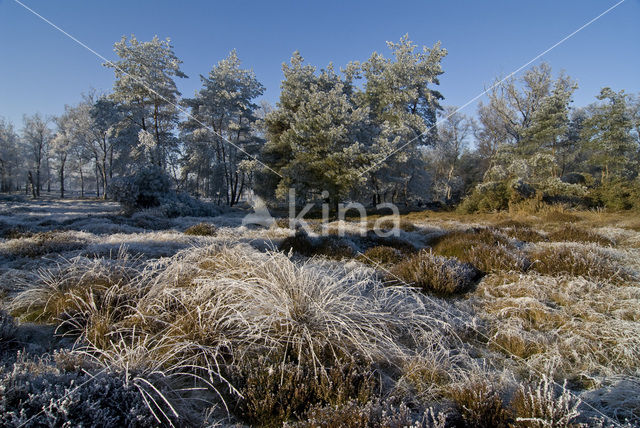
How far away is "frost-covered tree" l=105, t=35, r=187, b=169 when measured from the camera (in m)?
21.4

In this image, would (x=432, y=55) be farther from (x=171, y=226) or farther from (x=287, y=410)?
(x=287, y=410)

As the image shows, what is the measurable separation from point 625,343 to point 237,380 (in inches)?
134

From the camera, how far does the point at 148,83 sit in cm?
2184

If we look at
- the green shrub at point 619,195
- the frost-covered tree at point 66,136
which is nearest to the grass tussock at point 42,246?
the green shrub at point 619,195

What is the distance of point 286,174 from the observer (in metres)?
18.3

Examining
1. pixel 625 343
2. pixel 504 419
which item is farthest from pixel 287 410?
pixel 625 343

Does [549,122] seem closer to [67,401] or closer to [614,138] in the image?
[614,138]

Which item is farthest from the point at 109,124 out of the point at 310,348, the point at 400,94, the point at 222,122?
the point at 310,348

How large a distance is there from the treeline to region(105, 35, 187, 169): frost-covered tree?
74mm

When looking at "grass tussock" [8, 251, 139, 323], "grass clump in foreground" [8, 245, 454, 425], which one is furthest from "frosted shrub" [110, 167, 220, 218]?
"grass clump in foreground" [8, 245, 454, 425]

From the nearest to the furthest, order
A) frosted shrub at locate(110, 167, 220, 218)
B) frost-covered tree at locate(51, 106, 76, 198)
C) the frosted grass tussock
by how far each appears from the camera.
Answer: the frosted grass tussock → frosted shrub at locate(110, 167, 220, 218) → frost-covered tree at locate(51, 106, 76, 198)

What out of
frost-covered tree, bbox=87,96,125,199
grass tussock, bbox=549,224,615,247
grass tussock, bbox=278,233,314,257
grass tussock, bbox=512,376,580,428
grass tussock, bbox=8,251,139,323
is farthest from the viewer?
frost-covered tree, bbox=87,96,125,199

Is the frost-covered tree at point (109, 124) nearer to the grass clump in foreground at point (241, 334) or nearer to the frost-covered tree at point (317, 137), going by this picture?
the frost-covered tree at point (317, 137)

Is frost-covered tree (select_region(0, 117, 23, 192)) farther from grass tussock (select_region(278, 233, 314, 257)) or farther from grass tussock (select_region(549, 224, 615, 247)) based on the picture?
grass tussock (select_region(549, 224, 615, 247))
